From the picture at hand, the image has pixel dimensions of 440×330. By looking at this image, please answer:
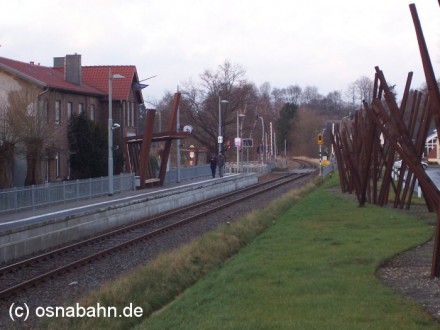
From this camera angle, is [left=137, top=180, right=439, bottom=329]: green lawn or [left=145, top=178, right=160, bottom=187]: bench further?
[left=145, top=178, right=160, bottom=187]: bench

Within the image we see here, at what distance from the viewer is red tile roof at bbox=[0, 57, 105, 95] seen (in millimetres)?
42250

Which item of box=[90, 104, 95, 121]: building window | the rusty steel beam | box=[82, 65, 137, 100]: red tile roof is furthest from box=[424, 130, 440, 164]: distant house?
the rusty steel beam

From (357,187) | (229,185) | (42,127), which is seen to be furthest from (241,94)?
(357,187)

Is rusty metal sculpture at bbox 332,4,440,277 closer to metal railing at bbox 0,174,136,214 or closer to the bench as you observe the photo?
metal railing at bbox 0,174,136,214

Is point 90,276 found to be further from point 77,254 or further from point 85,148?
point 85,148

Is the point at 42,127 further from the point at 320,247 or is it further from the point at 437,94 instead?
the point at 437,94

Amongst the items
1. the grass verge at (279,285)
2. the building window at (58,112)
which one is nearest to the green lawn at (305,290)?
the grass verge at (279,285)

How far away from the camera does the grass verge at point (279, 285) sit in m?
8.71

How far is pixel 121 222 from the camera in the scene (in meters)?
27.4

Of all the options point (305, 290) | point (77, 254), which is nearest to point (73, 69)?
point (77, 254)

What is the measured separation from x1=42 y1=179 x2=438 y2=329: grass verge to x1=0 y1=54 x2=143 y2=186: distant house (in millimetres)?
18243

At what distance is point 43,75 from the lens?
4700 centimetres

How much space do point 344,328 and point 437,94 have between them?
4.79 m

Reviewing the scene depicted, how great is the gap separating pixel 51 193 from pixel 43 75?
17.8 meters
